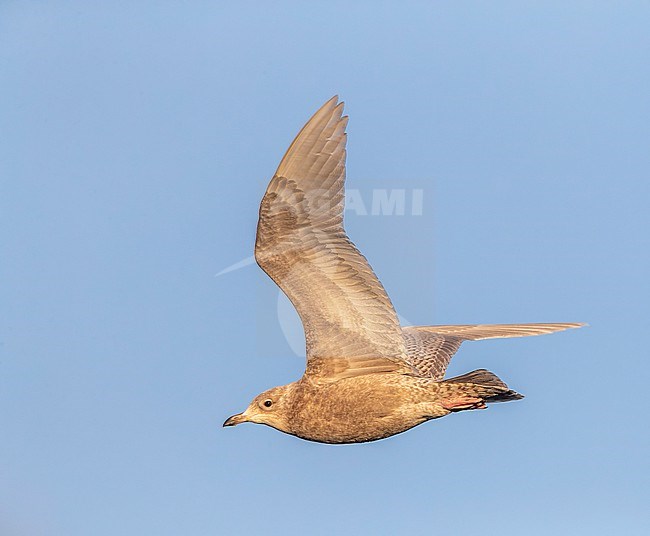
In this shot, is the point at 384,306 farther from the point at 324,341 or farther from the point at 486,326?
the point at 486,326

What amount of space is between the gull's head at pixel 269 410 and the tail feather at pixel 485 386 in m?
1.47

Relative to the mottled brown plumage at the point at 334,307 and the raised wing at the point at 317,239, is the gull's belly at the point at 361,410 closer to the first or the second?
the mottled brown plumage at the point at 334,307

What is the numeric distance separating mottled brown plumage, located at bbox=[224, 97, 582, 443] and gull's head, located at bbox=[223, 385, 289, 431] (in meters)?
0.16

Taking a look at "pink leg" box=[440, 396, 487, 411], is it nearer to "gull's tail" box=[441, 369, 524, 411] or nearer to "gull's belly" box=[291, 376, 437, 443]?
"gull's tail" box=[441, 369, 524, 411]

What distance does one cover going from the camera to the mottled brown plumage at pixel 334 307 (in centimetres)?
1131

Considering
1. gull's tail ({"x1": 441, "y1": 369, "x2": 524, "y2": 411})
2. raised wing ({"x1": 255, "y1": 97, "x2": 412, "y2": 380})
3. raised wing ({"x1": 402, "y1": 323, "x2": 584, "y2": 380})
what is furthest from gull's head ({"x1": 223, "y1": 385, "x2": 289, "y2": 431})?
gull's tail ({"x1": 441, "y1": 369, "x2": 524, "y2": 411})

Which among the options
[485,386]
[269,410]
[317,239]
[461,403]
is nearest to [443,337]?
[485,386]

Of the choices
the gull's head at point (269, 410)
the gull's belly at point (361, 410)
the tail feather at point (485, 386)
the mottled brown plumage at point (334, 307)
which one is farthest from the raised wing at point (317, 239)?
the tail feather at point (485, 386)

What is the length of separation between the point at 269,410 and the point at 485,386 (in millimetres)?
1932

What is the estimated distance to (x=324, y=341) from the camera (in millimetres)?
11555

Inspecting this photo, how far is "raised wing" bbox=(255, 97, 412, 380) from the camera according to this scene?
1133cm

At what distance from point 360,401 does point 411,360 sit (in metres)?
0.80

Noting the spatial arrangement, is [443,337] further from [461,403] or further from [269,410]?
[269,410]

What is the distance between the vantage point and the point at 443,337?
13.0 metres
